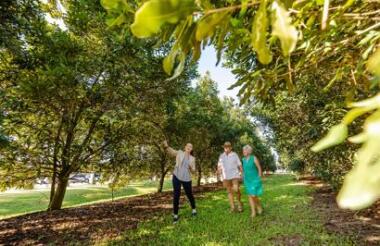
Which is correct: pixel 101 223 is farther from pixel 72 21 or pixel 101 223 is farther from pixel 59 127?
pixel 72 21

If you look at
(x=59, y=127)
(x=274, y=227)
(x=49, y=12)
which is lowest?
(x=274, y=227)

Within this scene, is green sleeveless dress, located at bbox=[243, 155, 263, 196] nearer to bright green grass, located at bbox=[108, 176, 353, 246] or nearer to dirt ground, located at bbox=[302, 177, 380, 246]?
bright green grass, located at bbox=[108, 176, 353, 246]

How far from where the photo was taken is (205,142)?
26500mm

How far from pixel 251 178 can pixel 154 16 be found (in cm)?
880

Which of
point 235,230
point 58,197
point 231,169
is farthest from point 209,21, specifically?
point 58,197

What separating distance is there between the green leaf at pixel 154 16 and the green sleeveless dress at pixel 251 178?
8.54 metres

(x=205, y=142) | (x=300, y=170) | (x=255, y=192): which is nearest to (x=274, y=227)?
(x=255, y=192)

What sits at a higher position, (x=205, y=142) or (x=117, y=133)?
(x=205, y=142)

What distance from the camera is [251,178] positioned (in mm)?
9289

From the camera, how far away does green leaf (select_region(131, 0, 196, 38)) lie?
85 centimetres

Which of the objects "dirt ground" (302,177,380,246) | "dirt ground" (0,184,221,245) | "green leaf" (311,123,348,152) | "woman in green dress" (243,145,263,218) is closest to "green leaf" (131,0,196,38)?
"green leaf" (311,123,348,152)

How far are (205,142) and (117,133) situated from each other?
44.4 ft

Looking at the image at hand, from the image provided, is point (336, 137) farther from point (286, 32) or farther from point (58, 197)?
point (58, 197)

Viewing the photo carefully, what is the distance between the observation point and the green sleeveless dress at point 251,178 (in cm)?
911
